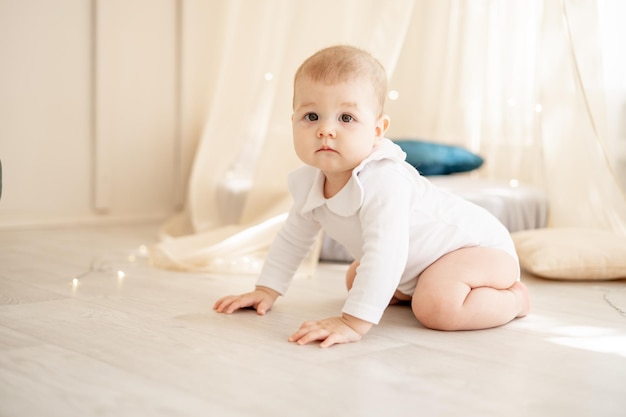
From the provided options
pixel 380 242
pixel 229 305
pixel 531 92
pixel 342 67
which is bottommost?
pixel 229 305

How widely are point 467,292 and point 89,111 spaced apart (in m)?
2.14

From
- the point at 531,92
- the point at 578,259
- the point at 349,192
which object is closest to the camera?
the point at 349,192

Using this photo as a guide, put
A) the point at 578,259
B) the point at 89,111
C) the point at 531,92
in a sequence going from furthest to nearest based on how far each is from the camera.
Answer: the point at 89,111
the point at 531,92
the point at 578,259

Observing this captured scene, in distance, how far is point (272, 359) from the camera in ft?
4.32

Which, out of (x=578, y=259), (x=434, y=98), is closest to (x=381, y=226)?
(x=578, y=259)

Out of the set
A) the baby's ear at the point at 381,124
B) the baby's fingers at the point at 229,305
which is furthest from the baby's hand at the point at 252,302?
the baby's ear at the point at 381,124

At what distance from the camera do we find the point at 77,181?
3238 mm

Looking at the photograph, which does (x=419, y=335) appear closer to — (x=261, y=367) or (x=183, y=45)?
(x=261, y=367)

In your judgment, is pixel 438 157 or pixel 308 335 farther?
pixel 438 157

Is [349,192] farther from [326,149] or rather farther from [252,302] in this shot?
[252,302]

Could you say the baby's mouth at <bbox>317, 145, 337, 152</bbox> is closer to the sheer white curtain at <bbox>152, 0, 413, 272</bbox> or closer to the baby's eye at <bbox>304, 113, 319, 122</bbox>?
the baby's eye at <bbox>304, 113, 319, 122</bbox>

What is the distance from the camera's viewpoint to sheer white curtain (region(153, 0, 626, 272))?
7.91 feet

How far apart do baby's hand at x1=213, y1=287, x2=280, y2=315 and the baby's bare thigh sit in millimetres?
319

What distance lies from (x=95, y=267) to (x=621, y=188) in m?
1.58
